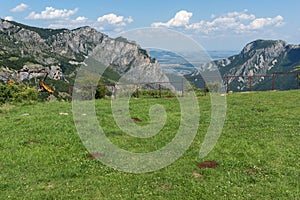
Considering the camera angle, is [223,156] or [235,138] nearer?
[223,156]

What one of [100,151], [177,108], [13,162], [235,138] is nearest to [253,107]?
[177,108]

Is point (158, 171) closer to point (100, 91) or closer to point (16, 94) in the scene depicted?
point (16, 94)

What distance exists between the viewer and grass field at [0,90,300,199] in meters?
10.1

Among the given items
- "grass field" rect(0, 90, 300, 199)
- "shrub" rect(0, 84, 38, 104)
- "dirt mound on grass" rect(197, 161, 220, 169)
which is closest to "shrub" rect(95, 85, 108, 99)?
"shrub" rect(0, 84, 38, 104)

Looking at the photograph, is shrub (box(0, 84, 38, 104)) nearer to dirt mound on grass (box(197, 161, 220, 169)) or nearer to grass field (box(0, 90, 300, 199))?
grass field (box(0, 90, 300, 199))

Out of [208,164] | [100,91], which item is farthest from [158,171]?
[100,91]

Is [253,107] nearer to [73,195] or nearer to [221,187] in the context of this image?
[221,187]

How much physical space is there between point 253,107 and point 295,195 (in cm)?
1625

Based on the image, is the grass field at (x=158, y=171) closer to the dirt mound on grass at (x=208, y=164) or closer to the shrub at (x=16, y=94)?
the dirt mound on grass at (x=208, y=164)

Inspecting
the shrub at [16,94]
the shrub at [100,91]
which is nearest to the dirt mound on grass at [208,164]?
the shrub at [16,94]

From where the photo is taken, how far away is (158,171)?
12.0 m

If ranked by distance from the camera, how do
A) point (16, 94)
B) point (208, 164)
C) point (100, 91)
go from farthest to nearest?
point (100, 91), point (16, 94), point (208, 164)

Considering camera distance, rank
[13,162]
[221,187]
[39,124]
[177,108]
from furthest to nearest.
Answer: [177,108] < [39,124] < [13,162] < [221,187]

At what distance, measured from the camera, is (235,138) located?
16203 mm
